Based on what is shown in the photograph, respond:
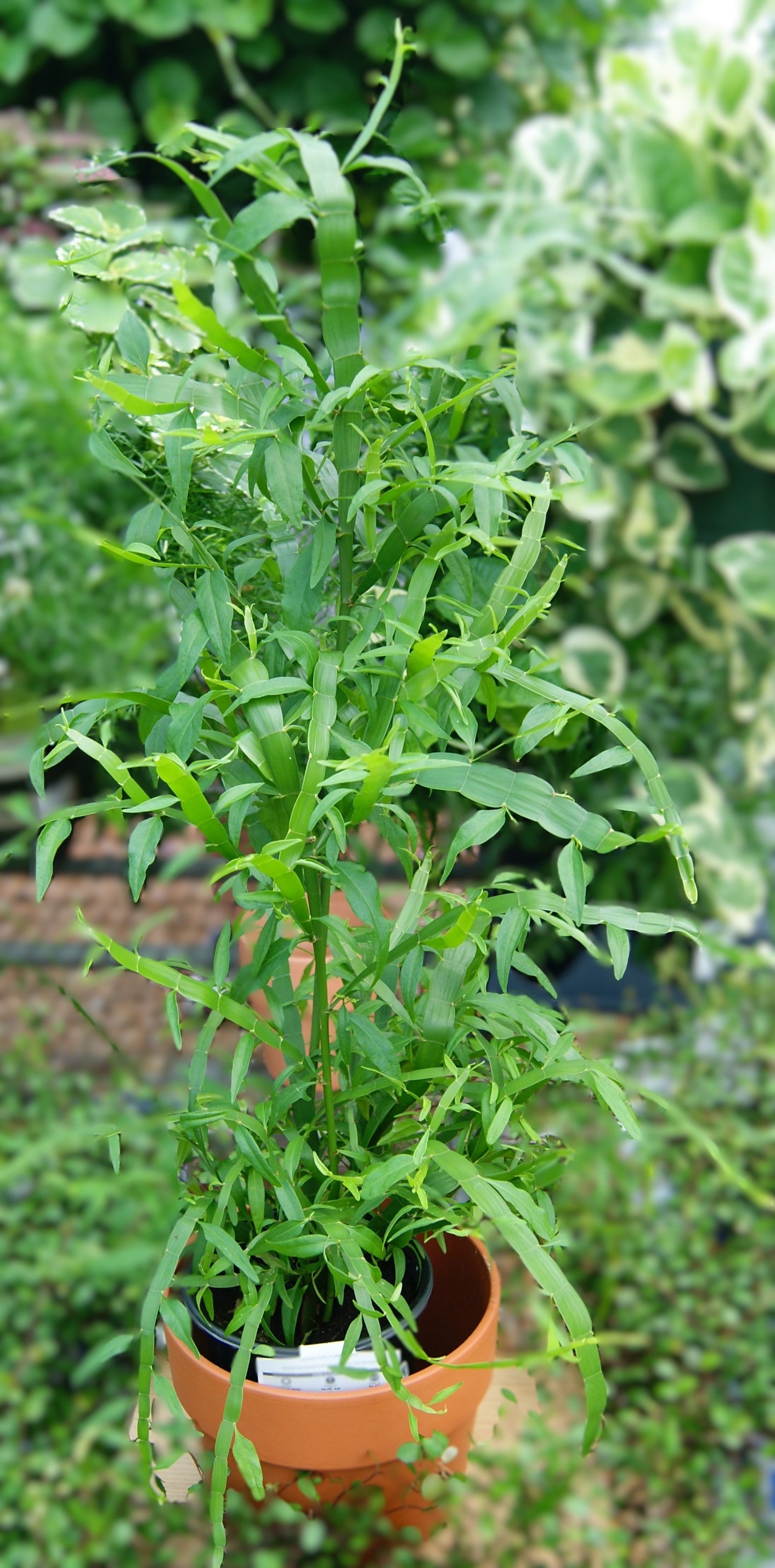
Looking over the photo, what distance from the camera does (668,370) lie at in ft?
5.93

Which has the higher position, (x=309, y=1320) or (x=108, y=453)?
(x=108, y=453)

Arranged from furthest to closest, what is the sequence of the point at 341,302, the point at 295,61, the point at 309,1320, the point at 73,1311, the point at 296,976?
the point at 295,61
the point at 73,1311
the point at 296,976
the point at 309,1320
the point at 341,302

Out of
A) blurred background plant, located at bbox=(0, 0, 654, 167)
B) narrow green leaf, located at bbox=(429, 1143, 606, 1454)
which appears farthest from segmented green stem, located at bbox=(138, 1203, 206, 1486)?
blurred background plant, located at bbox=(0, 0, 654, 167)

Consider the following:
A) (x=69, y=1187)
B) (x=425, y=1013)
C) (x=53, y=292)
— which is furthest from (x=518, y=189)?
(x=425, y=1013)

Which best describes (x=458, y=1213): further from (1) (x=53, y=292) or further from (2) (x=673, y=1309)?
(1) (x=53, y=292)

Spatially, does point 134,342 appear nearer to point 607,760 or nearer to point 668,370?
point 607,760

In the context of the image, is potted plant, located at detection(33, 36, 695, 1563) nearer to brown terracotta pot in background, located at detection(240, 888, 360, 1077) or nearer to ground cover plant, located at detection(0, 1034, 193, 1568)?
brown terracotta pot in background, located at detection(240, 888, 360, 1077)

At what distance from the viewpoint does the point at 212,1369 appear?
434 mm

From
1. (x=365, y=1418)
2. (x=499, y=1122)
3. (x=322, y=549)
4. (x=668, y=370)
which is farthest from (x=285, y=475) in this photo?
(x=668, y=370)

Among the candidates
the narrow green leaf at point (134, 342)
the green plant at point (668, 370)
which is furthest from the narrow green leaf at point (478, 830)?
the green plant at point (668, 370)

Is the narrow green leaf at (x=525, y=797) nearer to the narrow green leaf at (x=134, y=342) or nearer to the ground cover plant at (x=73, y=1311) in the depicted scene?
the narrow green leaf at (x=134, y=342)

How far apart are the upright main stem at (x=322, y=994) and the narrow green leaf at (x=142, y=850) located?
7 centimetres

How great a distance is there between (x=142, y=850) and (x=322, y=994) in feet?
0.36

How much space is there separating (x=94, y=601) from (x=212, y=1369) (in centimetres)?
174
